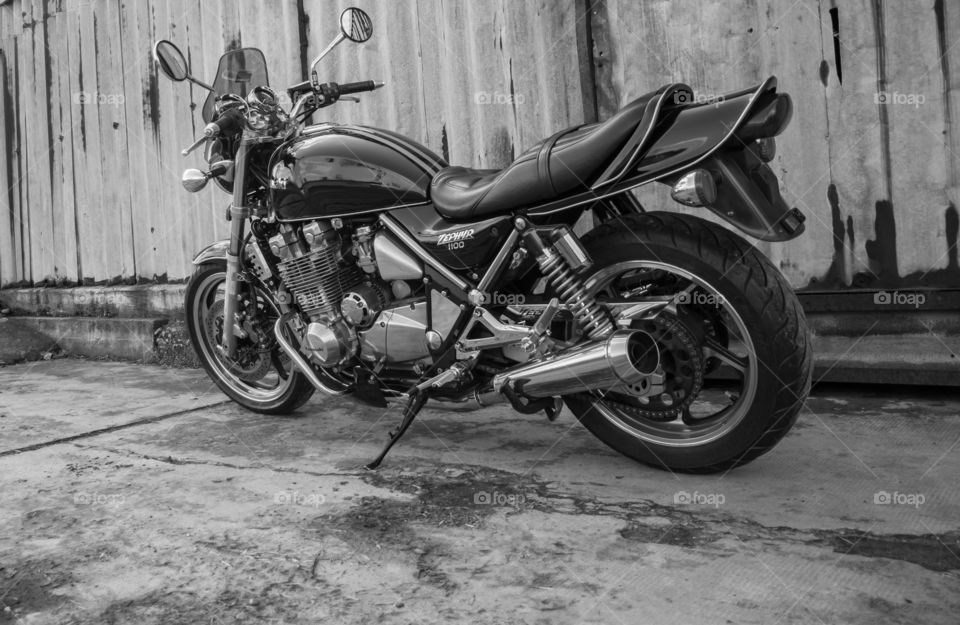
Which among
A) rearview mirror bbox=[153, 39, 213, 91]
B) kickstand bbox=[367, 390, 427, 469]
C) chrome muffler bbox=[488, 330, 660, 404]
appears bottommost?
kickstand bbox=[367, 390, 427, 469]

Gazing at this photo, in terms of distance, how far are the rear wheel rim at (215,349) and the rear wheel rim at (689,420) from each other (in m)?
1.62

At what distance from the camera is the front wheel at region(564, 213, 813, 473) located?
2.08m

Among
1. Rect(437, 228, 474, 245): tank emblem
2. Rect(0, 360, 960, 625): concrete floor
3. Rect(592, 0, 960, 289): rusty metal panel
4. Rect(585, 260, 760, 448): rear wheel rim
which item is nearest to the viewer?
Rect(0, 360, 960, 625): concrete floor

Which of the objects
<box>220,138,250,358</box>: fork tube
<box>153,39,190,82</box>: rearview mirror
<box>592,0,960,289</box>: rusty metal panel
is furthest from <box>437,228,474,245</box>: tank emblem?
<box>592,0,960,289</box>: rusty metal panel

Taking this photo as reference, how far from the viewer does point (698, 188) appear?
1999 mm

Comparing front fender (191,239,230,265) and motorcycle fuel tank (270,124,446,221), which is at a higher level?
motorcycle fuel tank (270,124,446,221)

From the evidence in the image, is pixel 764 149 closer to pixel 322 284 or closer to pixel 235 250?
pixel 322 284

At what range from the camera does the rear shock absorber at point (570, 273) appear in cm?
226

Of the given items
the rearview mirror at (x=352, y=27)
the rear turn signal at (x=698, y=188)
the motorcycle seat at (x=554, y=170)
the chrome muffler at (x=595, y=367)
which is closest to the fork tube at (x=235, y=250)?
the rearview mirror at (x=352, y=27)

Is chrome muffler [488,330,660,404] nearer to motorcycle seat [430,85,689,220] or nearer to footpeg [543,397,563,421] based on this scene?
footpeg [543,397,563,421]

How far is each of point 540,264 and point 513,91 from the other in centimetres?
179

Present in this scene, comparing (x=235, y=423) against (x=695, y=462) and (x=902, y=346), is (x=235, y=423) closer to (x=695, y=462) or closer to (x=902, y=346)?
(x=695, y=462)

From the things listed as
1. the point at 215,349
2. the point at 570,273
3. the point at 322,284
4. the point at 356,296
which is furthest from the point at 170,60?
the point at 570,273

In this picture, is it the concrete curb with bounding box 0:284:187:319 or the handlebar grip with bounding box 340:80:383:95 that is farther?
the concrete curb with bounding box 0:284:187:319
